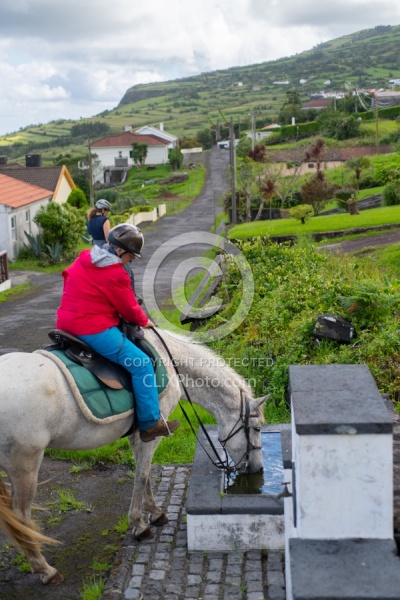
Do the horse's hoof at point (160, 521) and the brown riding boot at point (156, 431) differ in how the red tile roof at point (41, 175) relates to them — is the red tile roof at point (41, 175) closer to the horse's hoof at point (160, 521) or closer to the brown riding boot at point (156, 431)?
the horse's hoof at point (160, 521)

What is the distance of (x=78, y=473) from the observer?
820 cm

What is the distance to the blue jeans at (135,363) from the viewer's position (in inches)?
239

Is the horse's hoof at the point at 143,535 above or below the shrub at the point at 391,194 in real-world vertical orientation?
below

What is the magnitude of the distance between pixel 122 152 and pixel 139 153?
5.88m

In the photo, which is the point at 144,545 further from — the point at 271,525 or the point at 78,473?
the point at 78,473

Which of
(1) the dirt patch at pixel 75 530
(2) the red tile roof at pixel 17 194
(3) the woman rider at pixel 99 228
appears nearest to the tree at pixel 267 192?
(2) the red tile roof at pixel 17 194

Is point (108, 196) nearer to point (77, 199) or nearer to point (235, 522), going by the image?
point (77, 199)

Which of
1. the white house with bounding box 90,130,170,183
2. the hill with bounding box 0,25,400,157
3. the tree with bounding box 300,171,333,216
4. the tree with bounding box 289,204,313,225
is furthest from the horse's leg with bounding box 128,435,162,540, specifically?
the hill with bounding box 0,25,400,157

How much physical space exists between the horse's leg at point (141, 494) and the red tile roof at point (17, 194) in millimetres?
21651

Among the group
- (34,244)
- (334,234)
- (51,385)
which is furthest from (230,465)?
(34,244)

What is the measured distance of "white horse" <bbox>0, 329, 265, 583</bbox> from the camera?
219 inches

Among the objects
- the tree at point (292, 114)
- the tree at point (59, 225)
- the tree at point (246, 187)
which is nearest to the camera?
the tree at point (59, 225)

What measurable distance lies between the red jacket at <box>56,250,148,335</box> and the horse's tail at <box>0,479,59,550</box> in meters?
1.40

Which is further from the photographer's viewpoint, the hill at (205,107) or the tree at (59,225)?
the hill at (205,107)
